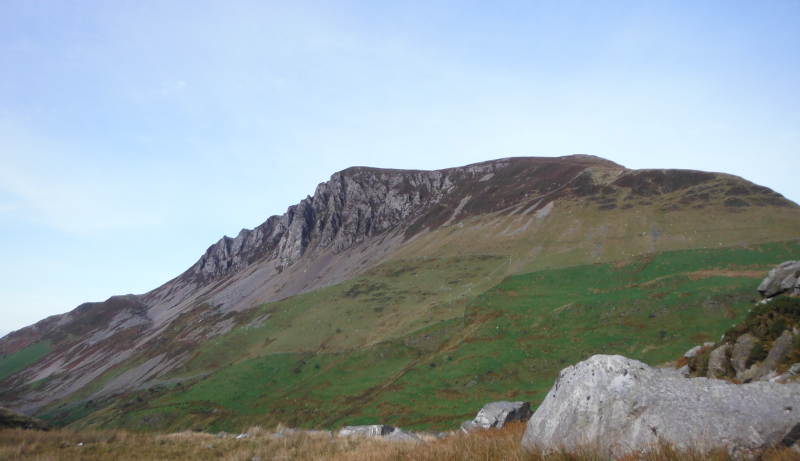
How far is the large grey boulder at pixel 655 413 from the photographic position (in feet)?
18.9

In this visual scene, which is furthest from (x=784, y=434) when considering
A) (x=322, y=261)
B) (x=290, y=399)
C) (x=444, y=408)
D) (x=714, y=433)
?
(x=322, y=261)

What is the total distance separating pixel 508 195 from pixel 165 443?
377 feet

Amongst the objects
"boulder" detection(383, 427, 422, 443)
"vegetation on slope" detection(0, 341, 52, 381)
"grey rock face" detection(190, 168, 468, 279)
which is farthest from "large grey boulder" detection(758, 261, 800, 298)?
"vegetation on slope" detection(0, 341, 52, 381)

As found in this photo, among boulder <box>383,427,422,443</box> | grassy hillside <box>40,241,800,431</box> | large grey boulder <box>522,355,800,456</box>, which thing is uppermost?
large grey boulder <box>522,355,800,456</box>

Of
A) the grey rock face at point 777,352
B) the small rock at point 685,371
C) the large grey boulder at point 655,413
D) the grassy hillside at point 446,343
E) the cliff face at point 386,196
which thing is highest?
the cliff face at point 386,196

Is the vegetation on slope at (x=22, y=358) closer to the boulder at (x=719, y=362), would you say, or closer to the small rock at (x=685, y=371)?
the small rock at (x=685, y=371)

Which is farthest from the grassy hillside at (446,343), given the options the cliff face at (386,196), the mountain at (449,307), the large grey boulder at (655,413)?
the cliff face at (386,196)

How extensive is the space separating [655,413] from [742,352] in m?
13.8

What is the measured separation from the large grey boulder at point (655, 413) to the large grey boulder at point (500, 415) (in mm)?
14653

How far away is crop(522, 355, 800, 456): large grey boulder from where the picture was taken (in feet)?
18.9

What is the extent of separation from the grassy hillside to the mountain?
0.32 m

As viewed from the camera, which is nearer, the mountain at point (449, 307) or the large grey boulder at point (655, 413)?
the large grey boulder at point (655, 413)

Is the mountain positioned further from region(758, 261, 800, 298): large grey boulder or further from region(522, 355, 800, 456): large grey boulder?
region(522, 355, 800, 456): large grey boulder

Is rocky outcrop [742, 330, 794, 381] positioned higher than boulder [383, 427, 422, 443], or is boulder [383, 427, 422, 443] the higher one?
rocky outcrop [742, 330, 794, 381]
